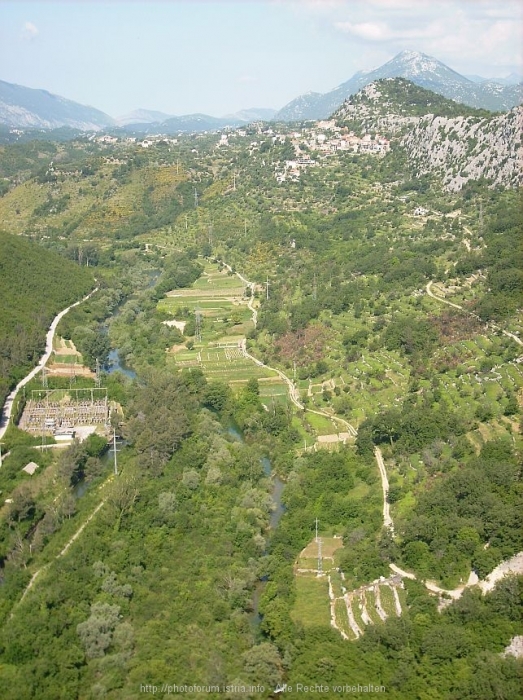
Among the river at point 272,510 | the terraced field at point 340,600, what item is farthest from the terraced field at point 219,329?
the terraced field at point 340,600

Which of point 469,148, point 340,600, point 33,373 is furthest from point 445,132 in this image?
point 340,600

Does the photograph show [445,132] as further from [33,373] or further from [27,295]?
[33,373]

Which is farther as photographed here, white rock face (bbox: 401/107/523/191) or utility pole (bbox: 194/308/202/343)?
white rock face (bbox: 401/107/523/191)

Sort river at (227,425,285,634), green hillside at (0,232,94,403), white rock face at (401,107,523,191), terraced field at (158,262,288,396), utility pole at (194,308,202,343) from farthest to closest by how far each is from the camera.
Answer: white rock face at (401,107,523,191)
utility pole at (194,308,202,343)
green hillside at (0,232,94,403)
terraced field at (158,262,288,396)
river at (227,425,285,634)

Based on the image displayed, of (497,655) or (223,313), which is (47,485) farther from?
(223,313)

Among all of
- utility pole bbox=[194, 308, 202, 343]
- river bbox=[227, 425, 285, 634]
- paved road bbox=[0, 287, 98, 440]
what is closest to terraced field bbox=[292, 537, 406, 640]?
river bbox=[227, 425, 285, 634]

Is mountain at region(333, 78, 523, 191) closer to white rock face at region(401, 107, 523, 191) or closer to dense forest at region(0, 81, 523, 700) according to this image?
white rock face at region(401, 107, 523, 191)
